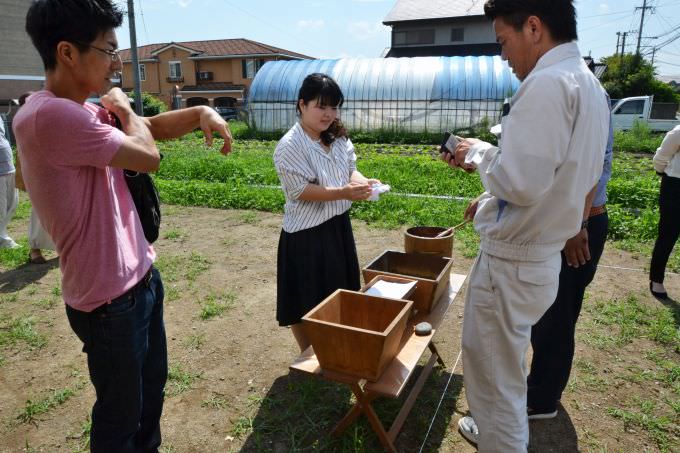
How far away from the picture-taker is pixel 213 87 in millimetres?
37312

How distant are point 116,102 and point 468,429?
236cm

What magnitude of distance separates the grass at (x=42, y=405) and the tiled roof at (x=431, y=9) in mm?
34686

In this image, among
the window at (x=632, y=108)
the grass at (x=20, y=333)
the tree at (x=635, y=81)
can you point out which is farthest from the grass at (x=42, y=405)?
the tree at (x=635, y=81)

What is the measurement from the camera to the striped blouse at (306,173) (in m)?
2.66

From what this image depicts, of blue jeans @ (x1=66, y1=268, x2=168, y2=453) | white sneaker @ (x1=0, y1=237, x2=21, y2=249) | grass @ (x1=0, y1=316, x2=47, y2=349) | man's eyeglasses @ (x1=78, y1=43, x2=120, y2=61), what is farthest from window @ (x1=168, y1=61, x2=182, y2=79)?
blue jeans @ (x1=66, y1=268, x2=168, y2=453)

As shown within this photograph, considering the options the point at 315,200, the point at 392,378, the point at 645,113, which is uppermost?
the point at 645,113

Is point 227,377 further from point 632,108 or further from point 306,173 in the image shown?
point 632,108

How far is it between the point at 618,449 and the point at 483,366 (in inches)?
46.4

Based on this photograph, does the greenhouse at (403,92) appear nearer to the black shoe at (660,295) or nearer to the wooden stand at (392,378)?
the black shoe at (660,295)

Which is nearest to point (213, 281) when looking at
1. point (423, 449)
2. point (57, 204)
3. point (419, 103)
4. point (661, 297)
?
point (423, 449)

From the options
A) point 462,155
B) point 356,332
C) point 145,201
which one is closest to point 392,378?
point 356,332

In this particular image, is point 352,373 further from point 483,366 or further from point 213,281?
point 213,281

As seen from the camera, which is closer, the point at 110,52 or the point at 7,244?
the point at 110,52

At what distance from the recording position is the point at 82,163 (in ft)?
4.82
